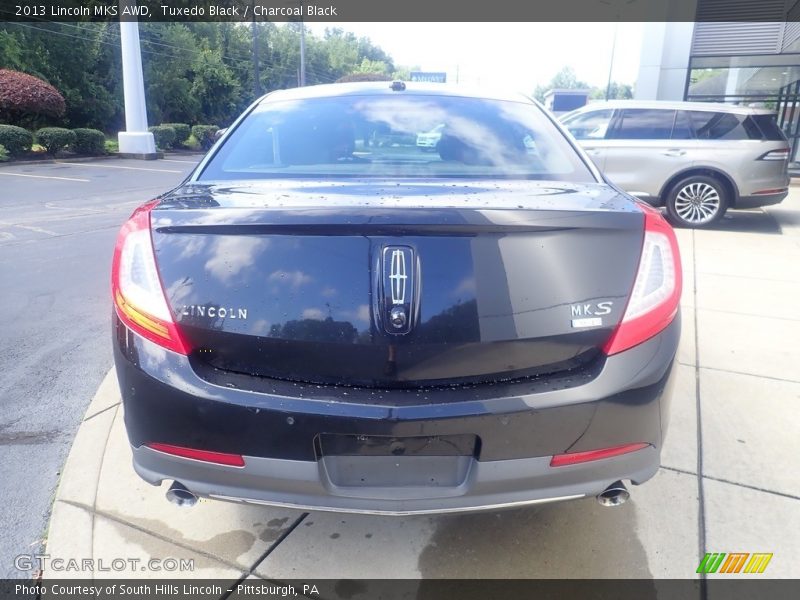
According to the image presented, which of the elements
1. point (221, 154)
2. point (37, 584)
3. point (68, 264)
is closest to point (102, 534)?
point (37, 584)

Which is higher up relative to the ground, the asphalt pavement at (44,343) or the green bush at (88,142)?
the green bush at (88,142)

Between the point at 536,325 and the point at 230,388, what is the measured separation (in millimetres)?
896

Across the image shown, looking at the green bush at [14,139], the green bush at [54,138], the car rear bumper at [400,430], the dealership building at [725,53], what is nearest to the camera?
the car rear bumper at [400,430]

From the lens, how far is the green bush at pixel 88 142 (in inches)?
898

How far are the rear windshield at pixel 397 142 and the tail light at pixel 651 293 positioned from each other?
0.59 meters

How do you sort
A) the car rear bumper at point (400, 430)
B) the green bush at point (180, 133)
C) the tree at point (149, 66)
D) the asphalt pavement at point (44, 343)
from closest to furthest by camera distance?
the car rear bumper at point (400, 430), the asphalt pavement at point (44, 343), the tree at point (149, 66), the green bush at point (180, 133)

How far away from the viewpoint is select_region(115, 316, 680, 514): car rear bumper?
1.69 m

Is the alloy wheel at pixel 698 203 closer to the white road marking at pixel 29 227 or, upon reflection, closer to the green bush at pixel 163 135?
the white road marking at pixel 29 227

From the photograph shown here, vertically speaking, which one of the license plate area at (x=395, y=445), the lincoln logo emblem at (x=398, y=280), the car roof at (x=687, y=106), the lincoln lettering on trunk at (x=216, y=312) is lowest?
the license plate area at (x=395, y=445)

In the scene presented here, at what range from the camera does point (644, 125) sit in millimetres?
9195

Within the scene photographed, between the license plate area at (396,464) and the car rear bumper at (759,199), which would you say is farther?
the car rear bumper at (759,199)

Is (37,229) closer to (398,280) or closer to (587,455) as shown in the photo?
(398,280)

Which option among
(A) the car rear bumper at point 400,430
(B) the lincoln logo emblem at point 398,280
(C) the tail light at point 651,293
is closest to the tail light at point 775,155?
(C) the tail light at point 651,293

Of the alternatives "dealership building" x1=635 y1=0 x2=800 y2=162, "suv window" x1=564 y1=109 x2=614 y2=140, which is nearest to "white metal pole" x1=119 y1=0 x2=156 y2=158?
"dealership building" x1=635 y1=0 x2=800 y2=162
